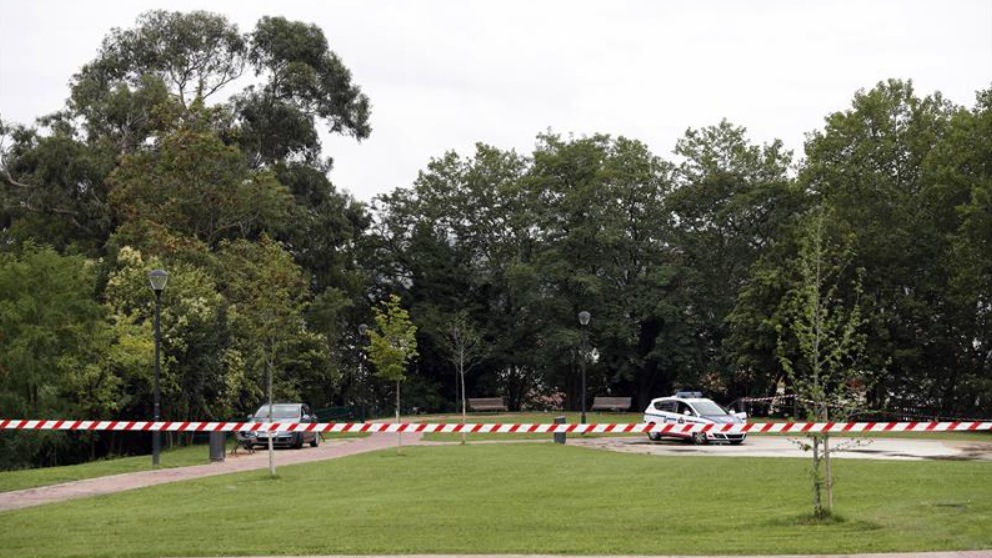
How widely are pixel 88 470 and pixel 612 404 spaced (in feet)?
129

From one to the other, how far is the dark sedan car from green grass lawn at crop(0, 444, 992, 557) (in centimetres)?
961

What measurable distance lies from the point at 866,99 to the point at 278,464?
3805 centimetres

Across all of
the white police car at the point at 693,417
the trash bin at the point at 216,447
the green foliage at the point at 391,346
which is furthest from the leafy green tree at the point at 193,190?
the white police car at the point at 693,417

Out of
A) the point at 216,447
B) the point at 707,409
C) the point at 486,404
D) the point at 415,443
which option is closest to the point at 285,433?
the point at 415,443

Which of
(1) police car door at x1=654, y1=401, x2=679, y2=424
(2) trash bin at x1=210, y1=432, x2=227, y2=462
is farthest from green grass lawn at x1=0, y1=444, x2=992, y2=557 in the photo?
(1) police car door at x1=654, y1=401, x2=679, y2=424

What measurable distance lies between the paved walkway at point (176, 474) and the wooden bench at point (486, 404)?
2474cm

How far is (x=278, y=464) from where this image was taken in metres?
26.3

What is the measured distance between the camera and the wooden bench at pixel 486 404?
2453 inches

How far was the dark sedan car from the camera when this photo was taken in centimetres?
3253

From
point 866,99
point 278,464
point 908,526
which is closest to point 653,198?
point 866,99

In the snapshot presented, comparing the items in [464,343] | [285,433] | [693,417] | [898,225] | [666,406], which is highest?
[898,225]

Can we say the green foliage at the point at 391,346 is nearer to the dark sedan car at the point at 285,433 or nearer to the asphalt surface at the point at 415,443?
the asphalt surface at the point at 415,443

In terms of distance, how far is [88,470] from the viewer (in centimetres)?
2386

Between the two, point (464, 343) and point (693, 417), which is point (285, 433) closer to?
point (693, 417)
